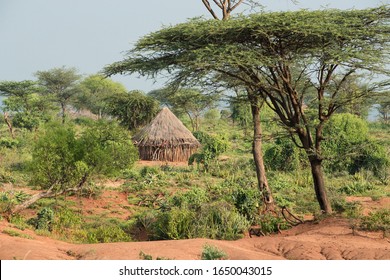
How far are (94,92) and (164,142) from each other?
32.6 meters

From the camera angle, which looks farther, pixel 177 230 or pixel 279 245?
pixel 177 230

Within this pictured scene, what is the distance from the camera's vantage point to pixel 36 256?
7.96 metres

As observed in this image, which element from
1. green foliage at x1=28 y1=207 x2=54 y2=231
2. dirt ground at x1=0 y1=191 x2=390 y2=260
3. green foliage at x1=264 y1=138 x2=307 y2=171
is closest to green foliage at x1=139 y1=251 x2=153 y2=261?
dirt ground at x1=0 y1=191 x2=390 y2=260

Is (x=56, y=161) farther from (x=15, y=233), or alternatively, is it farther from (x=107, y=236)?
(x=15, y=233)

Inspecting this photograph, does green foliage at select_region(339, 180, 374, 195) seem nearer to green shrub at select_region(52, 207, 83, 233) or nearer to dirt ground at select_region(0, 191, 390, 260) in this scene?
dirt ground at select_region(0, 191, 390, 260)

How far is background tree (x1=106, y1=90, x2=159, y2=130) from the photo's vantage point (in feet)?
119

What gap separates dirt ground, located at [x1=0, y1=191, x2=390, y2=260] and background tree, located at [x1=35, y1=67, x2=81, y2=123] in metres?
42.5

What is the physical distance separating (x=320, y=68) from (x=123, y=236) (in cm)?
591

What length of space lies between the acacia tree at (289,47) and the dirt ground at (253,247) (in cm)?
190

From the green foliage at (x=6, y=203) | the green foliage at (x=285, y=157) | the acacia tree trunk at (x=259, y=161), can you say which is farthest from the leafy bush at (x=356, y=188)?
the green foliage at (x=6, y=203)

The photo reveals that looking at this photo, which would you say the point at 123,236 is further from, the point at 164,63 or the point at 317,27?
the point at 317,27

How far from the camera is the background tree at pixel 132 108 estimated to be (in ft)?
119

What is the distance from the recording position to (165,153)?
97.9ft
